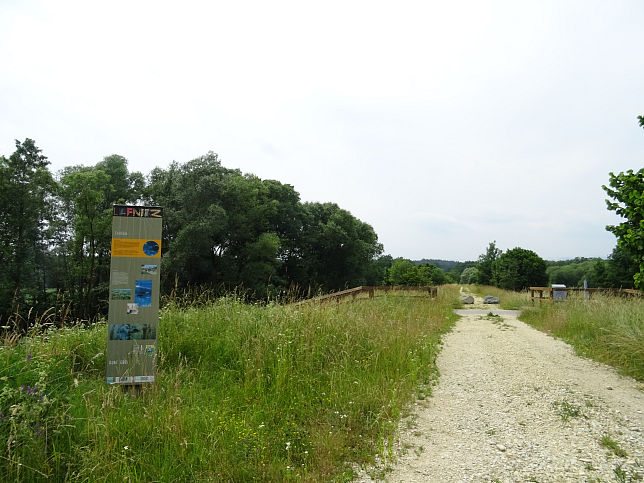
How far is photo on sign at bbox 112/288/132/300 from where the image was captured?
161 inches

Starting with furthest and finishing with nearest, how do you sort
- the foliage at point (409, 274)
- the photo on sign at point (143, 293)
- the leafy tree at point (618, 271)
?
the foliage at point (409, 274), the leafy tree at point (618, 271), the photo on sign at point (143, 293)

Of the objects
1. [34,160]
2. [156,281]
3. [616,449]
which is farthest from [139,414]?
[34,160]

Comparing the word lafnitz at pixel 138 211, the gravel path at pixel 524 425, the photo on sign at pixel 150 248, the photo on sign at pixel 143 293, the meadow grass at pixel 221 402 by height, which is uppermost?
the word lafnitz at pixel 138 211

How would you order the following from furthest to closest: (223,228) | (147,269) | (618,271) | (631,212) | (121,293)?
(618,271) → (223,228) → (631,212) → (147,269) → (121,293)

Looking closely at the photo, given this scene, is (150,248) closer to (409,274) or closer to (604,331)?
(604,331)

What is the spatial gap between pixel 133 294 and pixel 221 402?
1536 mm

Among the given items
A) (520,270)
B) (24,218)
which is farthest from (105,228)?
(520,270)

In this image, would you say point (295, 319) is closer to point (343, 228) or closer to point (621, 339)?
point (621, 339)

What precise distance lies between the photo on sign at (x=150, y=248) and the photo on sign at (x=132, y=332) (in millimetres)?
805

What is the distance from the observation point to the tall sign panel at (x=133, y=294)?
4051 millimetres

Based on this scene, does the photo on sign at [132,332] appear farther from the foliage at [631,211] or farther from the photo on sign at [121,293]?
the foliage at [631,211]

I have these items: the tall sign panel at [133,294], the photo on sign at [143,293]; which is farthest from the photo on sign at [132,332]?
the photo on sign at [143,293]

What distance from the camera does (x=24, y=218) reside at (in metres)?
25.6

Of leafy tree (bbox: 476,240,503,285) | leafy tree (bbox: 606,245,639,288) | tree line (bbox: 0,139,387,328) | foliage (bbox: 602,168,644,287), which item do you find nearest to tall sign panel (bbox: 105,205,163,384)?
foliage (bbox: 602,168,644,287)
